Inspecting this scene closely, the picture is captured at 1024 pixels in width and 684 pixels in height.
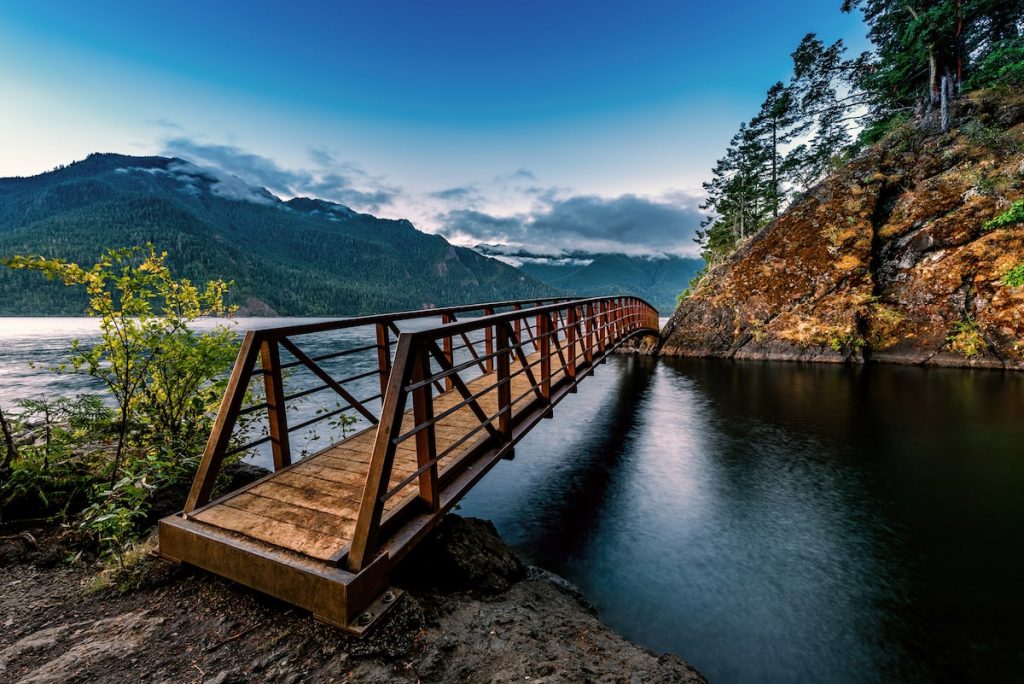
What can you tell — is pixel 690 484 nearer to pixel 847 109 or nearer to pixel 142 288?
pixel 142 288

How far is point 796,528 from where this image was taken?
7168mm

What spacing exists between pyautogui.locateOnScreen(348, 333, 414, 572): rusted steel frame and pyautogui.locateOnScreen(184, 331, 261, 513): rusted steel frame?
60.4 inches

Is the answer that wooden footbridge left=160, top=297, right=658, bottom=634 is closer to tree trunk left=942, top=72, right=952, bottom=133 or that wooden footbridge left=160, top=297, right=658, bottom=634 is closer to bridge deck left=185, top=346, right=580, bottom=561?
bridge deck left=185, top=346, right=580, bottom=561

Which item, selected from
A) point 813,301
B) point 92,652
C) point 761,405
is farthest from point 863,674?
point 813,301

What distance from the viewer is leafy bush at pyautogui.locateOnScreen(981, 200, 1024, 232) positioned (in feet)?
58.9

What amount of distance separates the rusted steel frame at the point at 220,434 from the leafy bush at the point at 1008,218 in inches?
1126

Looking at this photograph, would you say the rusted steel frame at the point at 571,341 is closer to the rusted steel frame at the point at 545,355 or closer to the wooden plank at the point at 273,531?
the rusted steel frame at the point at 545,355

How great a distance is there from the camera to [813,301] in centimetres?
2297

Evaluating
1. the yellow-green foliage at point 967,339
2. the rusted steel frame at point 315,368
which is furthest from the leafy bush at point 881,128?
the rusted steel frame at point 315,368

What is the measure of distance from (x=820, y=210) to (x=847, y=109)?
15.4 meters

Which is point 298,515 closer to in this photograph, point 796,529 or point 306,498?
point 306,498

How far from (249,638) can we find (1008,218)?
2910 cm

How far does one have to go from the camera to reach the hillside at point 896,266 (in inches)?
→ 731

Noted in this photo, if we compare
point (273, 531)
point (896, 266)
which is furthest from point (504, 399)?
point (896, 266)
